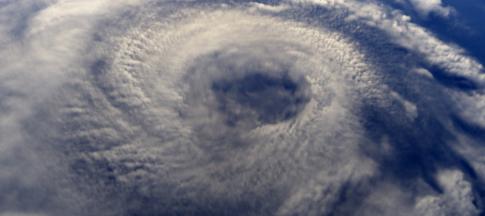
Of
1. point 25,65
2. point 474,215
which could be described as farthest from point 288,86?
point 25,65

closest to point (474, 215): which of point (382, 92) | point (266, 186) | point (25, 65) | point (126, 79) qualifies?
point (382, 92)

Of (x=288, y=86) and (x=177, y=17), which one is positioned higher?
(x=177, y=17)

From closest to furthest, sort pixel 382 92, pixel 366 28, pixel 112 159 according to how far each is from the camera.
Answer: pixel 112 159, pixel 382 92, pixel 366 28

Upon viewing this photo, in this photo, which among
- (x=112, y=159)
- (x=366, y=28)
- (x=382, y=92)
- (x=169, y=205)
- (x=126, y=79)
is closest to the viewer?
(x=169, y=205)

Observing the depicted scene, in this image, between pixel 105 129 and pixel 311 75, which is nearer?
pixel 105 129

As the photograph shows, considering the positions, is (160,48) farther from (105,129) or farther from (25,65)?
(25,65)

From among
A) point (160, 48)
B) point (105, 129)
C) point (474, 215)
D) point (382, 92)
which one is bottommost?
point (474, 215)

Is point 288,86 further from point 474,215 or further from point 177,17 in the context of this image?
point 474,215
